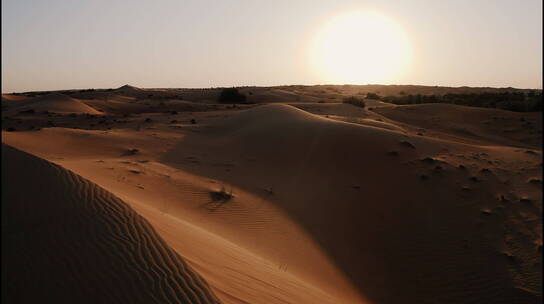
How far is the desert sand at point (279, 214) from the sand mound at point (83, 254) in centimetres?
2

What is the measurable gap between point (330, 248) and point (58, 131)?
40.1ft

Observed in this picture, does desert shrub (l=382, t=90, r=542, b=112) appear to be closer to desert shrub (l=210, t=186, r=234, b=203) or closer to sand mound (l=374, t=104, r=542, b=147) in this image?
sand mound (l=374, t=104, r=542, b=147)

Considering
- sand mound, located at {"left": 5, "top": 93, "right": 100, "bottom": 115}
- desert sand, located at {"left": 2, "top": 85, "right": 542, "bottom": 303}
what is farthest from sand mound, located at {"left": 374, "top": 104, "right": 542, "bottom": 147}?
sand mound, located at {"left": 5, "top": 93, "right": 100, "bottom": 115}

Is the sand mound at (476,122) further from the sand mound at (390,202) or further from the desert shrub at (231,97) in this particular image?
the desert shrub at (231,97)

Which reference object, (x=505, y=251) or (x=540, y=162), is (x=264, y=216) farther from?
(x=540, y=162)

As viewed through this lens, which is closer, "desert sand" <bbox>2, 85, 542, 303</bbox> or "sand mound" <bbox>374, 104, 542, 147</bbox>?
"desert sand" <bbox>2, 85, 542, 303</bbox>

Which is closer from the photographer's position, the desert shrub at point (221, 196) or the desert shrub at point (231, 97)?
the desert shrub at point (221, 196)

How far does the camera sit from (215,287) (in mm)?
3605

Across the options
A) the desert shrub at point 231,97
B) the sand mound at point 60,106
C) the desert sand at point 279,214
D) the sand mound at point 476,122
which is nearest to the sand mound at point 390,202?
the desert sand at point 279,214

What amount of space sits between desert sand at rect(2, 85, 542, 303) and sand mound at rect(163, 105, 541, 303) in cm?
4

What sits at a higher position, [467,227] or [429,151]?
[429,151]

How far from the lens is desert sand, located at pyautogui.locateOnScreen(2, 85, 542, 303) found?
3.90 metres

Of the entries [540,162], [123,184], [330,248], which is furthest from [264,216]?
[540,162]

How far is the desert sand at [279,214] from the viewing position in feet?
12.8
